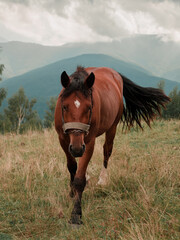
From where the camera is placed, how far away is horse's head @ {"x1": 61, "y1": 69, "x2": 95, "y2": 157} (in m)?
2.72

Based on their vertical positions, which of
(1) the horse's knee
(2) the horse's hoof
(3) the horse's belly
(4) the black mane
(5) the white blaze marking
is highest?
(4) the black mane

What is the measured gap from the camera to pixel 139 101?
6.03m

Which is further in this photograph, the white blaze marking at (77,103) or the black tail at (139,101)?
the black tail at (139,101)

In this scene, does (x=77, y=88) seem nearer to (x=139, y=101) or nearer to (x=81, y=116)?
(x=81, y=116)

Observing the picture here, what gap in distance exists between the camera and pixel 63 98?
9.43 ft

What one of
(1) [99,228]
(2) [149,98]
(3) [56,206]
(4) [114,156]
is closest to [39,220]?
(3) [56,206]

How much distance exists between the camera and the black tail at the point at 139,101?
19.5ft

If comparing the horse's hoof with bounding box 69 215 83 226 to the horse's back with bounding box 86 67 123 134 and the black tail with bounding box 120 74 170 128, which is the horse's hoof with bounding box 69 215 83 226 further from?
the black tail with bounding box 120 74 170 128

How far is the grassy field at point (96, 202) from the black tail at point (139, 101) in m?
0.95

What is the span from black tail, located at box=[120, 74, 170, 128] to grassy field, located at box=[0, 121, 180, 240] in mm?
948

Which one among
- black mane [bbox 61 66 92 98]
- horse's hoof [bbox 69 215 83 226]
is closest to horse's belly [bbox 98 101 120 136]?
black mane [bbox 61 66 92 98]

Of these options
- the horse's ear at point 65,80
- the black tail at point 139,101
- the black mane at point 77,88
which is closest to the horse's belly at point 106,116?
the black mane at point 77,88

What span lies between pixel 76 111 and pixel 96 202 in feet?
4.99

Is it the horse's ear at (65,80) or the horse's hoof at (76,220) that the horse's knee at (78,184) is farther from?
the horse's ear at (65,80)
